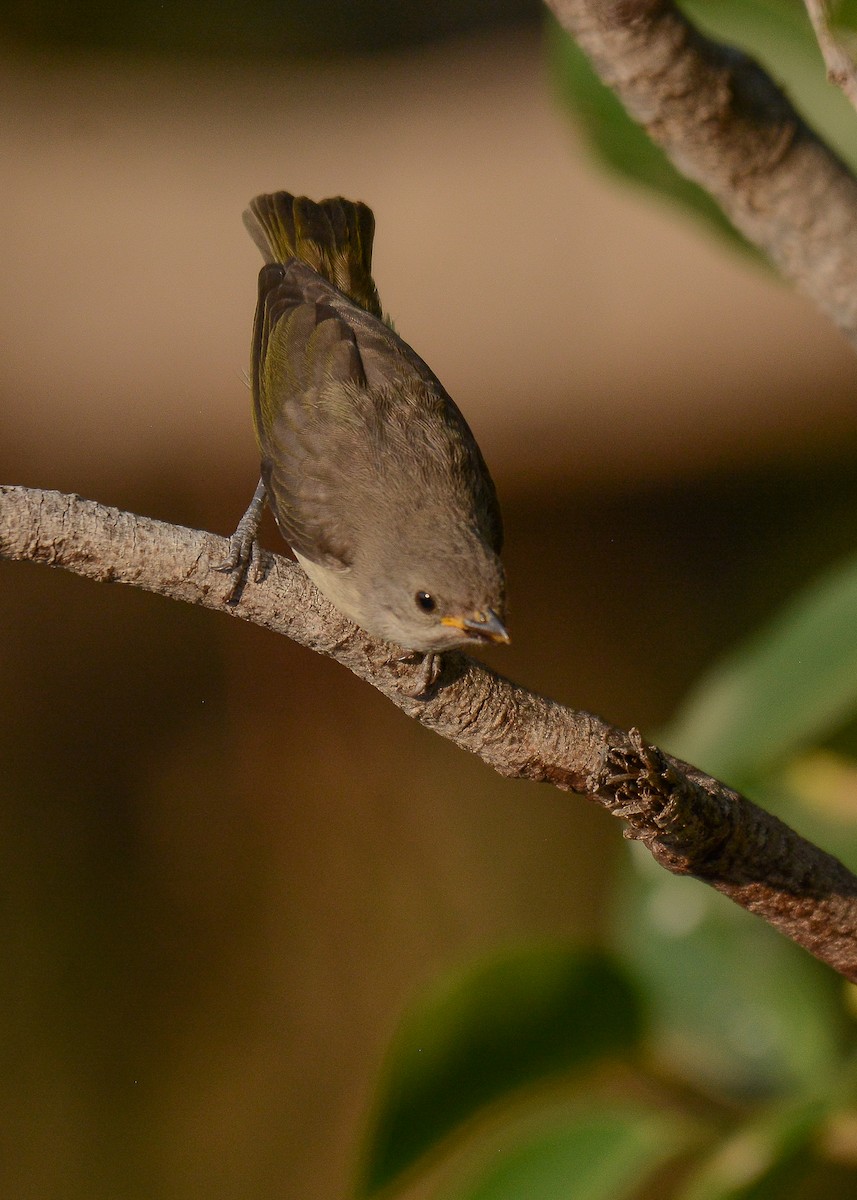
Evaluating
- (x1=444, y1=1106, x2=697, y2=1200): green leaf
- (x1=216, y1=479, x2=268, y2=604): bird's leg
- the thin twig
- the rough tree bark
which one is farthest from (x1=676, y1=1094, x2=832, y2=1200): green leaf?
the thin twig

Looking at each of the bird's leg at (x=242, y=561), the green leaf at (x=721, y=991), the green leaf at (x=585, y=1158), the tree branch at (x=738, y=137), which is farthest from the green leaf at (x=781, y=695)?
the bird's leg at (x=242, y=561)

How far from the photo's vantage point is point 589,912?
4.67 meters

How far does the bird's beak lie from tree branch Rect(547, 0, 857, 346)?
0.75m

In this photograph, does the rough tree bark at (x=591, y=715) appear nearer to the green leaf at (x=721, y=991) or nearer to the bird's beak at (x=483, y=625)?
the bird's beak at (x=483, y=625)

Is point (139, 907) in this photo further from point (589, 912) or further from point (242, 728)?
point (589, 912)

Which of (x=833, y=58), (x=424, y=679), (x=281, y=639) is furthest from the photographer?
(x=281, y=639)

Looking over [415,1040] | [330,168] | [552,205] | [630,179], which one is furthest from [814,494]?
[415,1040]

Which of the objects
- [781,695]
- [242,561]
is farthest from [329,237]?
[781,695]

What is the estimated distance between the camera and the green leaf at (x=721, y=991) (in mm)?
2420

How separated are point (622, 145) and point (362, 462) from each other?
3.10 feet

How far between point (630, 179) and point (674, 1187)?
3.27m

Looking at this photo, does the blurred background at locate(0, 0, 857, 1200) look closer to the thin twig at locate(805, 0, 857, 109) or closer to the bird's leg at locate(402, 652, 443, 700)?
the thin twig at locate(805, 0, 857, 109)

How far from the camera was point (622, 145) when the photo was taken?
2418mm

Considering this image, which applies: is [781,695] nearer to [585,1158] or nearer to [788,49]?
[585,1158]
